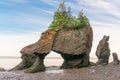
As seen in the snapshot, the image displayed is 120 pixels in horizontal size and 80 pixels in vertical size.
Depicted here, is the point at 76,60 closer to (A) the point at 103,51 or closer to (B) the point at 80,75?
(A) the point at 103,51

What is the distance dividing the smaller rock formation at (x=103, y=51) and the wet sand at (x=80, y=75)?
3280 millimetres

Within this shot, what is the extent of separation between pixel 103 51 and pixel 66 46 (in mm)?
7369

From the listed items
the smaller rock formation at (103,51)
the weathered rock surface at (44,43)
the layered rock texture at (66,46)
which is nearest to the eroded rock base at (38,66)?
the layered rock texture at (66,46)

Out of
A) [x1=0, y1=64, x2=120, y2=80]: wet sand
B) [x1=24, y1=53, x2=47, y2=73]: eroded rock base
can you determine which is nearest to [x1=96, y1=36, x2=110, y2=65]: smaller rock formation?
[x1=0, y1=64, x2=120, y2=80]: wet sand

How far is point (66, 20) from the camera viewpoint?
7475 centimetres

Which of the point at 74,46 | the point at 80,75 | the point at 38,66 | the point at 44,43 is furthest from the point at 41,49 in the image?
the point at 80,75

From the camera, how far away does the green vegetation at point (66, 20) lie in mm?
74375

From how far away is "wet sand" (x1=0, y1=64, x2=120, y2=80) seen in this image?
6038cm

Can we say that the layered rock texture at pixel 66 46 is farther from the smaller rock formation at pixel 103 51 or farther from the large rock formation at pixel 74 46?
the smaller rock formation at pixel 103 51

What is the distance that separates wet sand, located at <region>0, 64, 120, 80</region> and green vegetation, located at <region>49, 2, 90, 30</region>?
8985 millimetres

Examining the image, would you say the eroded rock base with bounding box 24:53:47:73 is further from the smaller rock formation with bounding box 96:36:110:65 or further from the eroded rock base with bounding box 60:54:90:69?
the smaller rock formation with bounding box 96:36:110:65

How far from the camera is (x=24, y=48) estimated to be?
78.8 metres

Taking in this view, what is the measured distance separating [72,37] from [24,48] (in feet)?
38.0

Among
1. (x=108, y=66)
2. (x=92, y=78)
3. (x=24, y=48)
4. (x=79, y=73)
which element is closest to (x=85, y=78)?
(x=92, y=78)
